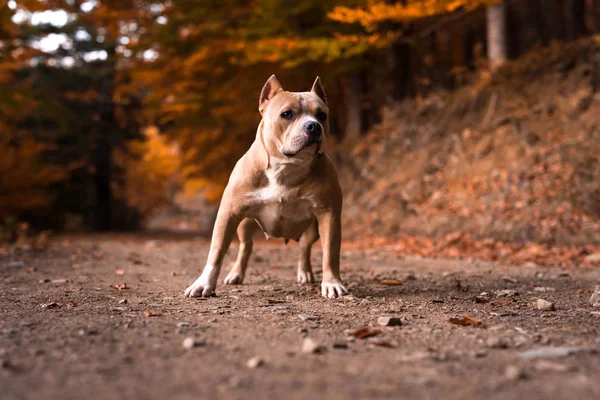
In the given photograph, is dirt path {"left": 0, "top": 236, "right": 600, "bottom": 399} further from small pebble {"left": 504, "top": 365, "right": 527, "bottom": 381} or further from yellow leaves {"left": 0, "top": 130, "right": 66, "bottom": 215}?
yellow leaves {"left": 0, "top": 130, "right": 66, "bottom": 215}

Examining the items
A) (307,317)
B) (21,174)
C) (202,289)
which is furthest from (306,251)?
(21,174)

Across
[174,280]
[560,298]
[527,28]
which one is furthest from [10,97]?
[527,28]

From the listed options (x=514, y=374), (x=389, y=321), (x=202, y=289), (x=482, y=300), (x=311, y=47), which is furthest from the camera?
(x=311, y=47)

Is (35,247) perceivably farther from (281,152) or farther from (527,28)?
(527,28)

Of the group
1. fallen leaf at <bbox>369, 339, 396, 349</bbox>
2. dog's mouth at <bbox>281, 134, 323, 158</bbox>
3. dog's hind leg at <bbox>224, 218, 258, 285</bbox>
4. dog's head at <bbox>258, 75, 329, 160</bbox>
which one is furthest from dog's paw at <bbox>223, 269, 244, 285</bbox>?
fallen leaf at <bbox>369, 339, 396, 349</bbox>

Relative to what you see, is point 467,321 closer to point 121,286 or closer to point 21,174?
point 121,286

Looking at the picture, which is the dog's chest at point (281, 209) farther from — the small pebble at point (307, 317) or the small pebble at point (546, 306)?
the small pebble at point (546, 306)

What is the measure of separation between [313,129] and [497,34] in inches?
366

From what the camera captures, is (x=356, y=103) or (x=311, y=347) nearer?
(x=311, y=347)

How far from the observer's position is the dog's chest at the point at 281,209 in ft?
14.3

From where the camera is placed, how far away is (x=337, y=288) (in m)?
4.45

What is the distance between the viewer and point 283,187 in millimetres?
4359

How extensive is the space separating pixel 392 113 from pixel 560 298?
10202 mm

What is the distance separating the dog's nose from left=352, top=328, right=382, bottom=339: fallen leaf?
153cm
